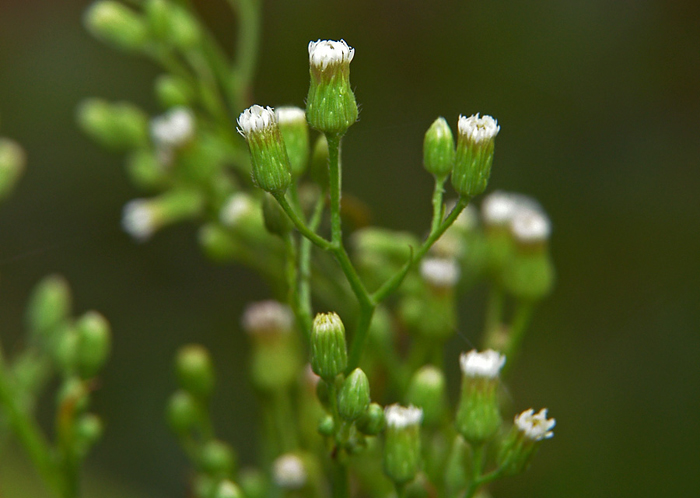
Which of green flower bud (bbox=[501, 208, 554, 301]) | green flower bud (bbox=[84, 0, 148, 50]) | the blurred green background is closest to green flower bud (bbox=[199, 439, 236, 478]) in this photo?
green flower bud (bbox=[501, 208, 554, 301])

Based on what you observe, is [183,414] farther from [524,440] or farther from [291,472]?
[524,440]

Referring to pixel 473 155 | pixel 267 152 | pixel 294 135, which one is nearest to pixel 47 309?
pixel 294 135

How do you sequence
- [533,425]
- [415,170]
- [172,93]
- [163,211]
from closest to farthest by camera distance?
[533,425] → [172,93] → [163,211] → [415,170]

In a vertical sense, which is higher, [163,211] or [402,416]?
[163,211]

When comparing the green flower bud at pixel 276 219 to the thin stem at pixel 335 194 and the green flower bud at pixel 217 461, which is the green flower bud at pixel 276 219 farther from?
the green flower bud at pixel 217 461

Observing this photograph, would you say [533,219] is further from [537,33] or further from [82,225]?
[82,225]
